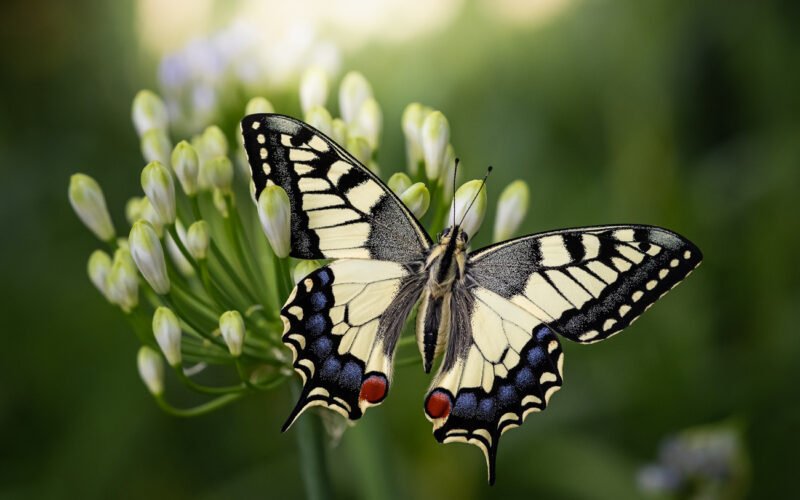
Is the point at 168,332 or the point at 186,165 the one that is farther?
the point at 186,165

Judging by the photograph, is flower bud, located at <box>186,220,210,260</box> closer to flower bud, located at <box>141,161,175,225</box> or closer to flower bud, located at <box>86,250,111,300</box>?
flower bud, located at <box>141,161,175,225</box>

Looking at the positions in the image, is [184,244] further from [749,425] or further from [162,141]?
[749,425]

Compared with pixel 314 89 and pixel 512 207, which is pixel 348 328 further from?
pixel 314 89

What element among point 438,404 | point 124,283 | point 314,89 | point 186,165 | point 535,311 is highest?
A: point 314,89

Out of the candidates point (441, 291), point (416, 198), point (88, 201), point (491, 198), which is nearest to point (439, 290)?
point (441, 291)

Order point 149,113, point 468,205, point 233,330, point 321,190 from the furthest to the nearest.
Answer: point 149,113
point 468,205
point 321,190
point 233,330

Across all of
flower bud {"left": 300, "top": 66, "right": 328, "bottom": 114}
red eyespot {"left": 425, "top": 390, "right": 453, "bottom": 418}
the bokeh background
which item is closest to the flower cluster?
flower bud {"left": 300, "top": 66, "right": 328, "bottom": 114}
